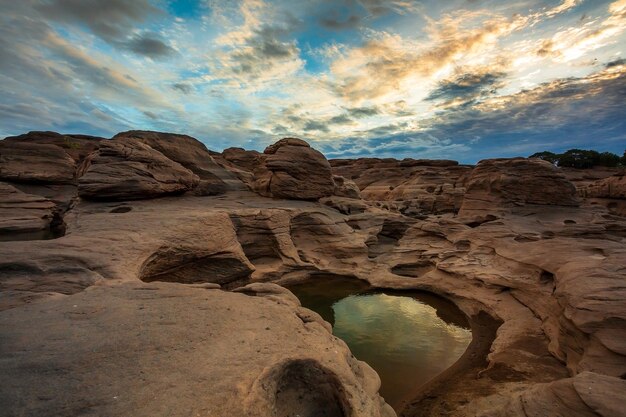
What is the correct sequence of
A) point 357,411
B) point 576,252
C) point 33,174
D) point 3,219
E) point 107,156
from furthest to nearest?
point 33,174, point 107,156, point 3,219, point 576,252, point 357,411

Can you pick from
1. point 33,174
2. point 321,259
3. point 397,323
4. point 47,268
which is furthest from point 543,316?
point 33,174

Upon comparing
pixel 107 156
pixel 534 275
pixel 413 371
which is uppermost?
pixel 107 156

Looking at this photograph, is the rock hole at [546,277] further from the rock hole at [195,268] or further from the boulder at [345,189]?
the boulder at [345,189]

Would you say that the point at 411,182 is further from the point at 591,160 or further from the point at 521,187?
the point at 591,160

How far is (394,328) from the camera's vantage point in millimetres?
11453

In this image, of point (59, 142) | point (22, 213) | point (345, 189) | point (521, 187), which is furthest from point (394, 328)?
point (59, 142)

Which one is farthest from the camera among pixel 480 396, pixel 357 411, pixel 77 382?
pixel 480 396

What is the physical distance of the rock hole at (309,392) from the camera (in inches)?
179

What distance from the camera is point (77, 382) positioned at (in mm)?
3705

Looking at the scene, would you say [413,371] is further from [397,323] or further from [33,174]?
[33,174]

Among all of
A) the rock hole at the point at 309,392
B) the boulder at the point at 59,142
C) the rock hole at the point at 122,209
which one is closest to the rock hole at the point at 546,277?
the rock hole at the point at 309,392

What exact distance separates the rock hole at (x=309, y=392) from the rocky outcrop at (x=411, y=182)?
27.2 metres

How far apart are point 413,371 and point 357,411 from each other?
5140 mm

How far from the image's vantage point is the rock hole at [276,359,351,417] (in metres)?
4.56
